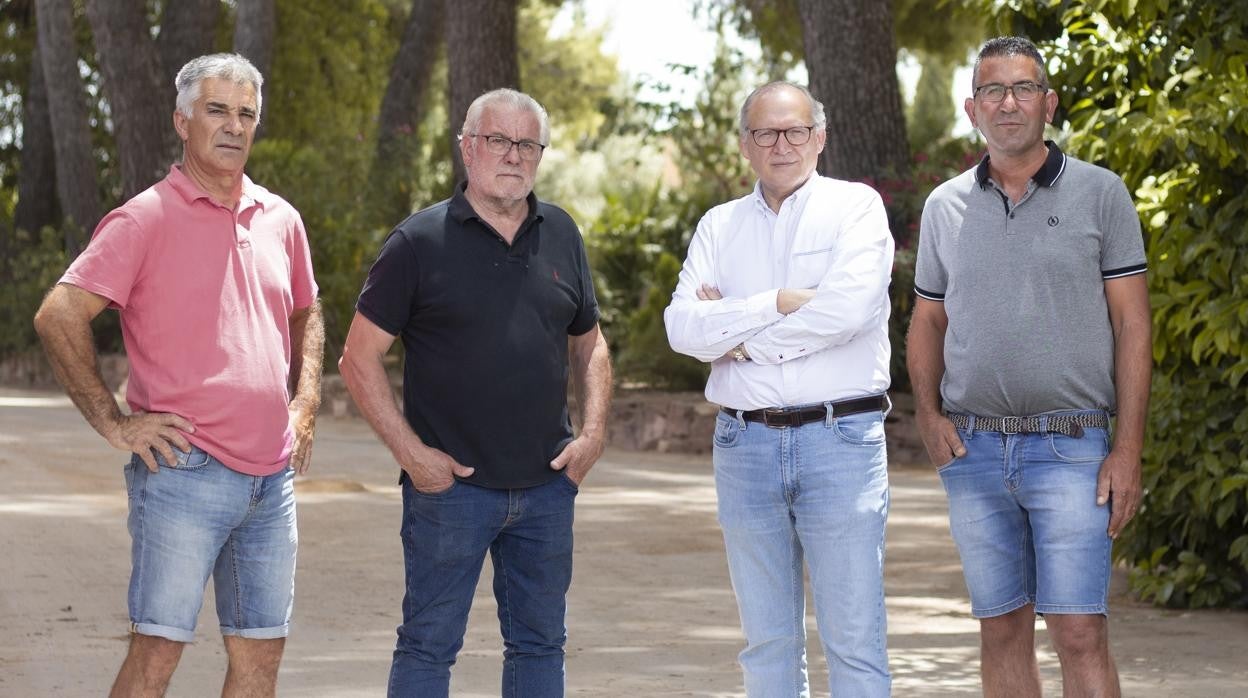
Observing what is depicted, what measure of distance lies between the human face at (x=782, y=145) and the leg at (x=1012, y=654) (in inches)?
52.4

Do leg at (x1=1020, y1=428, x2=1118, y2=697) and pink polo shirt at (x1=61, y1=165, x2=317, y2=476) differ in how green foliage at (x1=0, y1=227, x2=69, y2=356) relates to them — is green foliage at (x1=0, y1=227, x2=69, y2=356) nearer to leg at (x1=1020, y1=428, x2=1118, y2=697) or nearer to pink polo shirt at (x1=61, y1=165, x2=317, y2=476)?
pink polo shirt at (x1=61, y1=165, x2=317, y2=476)

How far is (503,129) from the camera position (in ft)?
15.7

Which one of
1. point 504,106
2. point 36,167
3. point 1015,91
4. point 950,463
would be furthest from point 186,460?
point 36,167

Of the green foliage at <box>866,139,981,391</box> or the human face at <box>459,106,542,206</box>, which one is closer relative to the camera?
the human face at <box>459,106,542,206</box>

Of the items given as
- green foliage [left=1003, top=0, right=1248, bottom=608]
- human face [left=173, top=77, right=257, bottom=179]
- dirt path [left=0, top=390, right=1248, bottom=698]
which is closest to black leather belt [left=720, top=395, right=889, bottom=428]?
human face [left=173, top=77, right=257, bottom=179]

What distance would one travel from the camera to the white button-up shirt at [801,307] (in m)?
4.74

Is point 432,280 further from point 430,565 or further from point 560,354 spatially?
point 430,565

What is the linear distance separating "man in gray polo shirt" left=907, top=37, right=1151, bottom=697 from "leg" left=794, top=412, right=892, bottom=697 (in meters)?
0.35

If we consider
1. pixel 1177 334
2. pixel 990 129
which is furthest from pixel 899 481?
pixel 990 129

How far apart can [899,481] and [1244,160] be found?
6.31m

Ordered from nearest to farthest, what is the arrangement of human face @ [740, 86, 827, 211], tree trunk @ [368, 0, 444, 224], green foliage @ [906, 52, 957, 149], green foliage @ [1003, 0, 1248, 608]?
1. human face @ [740, 86, 827, 211]
2. green foliage @ [1003, 0, 1248, 608]
3. green foliage @ [906, 52, 957, 149]
4. tree trunk @ [368, 0, 444, 224]

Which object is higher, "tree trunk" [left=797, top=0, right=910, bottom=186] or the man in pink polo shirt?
"tree trunk" [left=797, top=0, right=910, bottom=186]

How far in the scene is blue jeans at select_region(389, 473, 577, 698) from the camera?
4.78 meters

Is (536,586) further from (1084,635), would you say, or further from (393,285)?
(1084,635)
